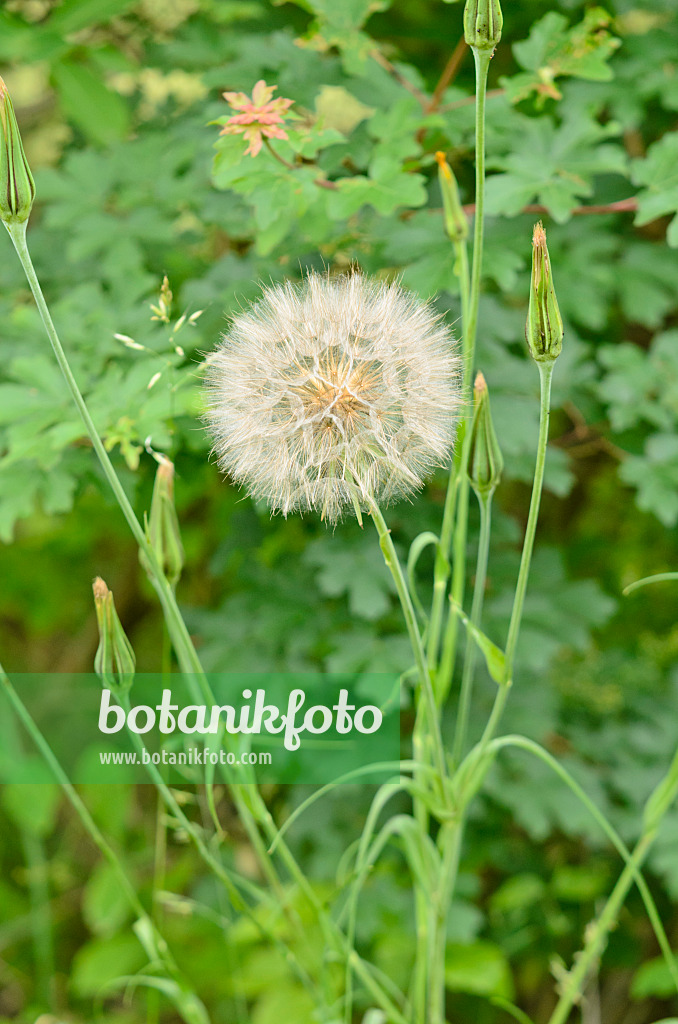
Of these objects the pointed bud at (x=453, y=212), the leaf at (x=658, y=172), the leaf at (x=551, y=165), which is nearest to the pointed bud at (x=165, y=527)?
the pointed bud at (x=453, y=212)

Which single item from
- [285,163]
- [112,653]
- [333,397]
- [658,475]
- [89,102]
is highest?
[89,102]

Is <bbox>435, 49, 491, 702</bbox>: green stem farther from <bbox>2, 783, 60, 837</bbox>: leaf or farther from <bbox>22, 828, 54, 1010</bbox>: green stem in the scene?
<bbox>22, 828, 54, 1010</bbox>: green stem

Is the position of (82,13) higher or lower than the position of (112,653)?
higher

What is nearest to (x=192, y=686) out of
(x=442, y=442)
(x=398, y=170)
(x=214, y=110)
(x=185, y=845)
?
(x=442, y=442)

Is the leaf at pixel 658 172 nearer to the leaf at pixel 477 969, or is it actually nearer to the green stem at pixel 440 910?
the green stem at pixel 440 910

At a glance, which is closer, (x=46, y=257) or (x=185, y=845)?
(x=46, y=257)

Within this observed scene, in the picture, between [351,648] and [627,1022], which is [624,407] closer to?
[351,648]

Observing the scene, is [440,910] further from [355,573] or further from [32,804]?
[32,804]

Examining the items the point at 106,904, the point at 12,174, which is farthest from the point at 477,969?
the point at 12,174
